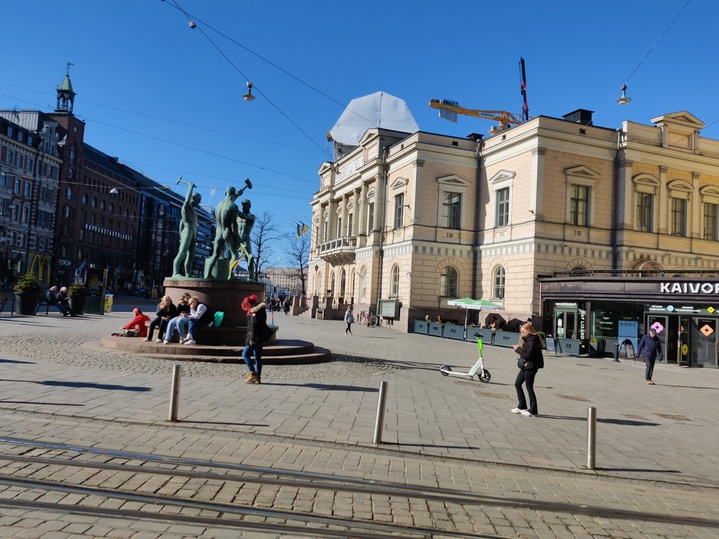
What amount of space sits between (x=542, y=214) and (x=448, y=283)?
9.03 m

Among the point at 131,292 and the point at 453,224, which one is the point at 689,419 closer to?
the point at 453,224

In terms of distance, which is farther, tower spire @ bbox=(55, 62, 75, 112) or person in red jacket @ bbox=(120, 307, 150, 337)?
tower spire @ bbox=(55, 62, 75, 112)

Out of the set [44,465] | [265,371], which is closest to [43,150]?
[265,371]

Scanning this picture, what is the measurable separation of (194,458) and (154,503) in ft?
4.72

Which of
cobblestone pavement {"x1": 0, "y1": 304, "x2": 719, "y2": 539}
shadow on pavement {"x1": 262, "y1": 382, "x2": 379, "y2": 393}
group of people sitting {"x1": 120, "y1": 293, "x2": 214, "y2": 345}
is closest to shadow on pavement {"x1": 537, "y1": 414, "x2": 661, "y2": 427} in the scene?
cobblestone pavement {"x1": 0, "y1": 304, "x2": 719, "y2": 539}

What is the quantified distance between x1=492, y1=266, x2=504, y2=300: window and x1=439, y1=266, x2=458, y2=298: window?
3395mm

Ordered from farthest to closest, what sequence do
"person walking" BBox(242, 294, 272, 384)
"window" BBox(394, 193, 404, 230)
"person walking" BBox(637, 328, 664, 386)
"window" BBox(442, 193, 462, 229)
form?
"window" BBox(394, 193, 404, 230) < "window" BBox(442, 193, 462, 229) < "person walking" BBox(637, 328, 664, 386) < "person walking" BBox(242, 294, 272, 384)

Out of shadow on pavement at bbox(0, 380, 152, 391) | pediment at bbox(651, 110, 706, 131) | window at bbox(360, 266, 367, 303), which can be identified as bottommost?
shadow on pavement at bbox(0, 380, 152, 391)

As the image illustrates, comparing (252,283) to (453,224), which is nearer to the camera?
(252,283)

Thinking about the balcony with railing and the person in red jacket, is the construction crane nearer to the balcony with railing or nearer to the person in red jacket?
the balcony with railing

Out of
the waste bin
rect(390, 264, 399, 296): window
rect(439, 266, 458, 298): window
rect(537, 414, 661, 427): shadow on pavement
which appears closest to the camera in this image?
rect(537, 414, 661, 427): shadow on pavement

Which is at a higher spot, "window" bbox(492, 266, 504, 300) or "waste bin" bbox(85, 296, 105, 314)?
"window" bbox(492, 266, 504, 300)

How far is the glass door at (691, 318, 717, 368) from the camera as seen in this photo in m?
24.0

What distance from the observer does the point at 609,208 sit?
36500 millimetres
